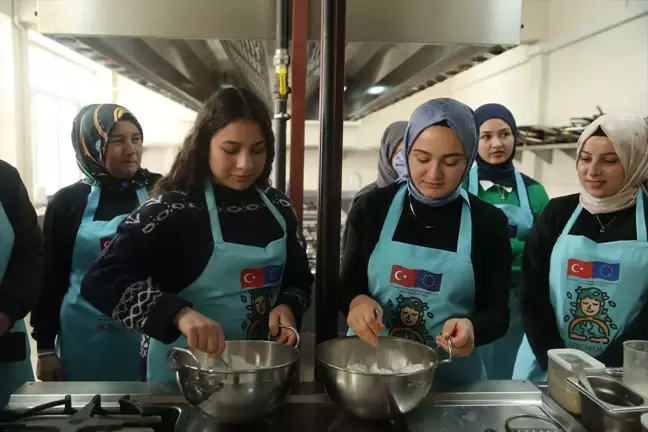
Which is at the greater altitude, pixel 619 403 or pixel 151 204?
pixel 151 204

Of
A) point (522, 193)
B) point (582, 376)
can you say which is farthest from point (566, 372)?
point (522, 193)

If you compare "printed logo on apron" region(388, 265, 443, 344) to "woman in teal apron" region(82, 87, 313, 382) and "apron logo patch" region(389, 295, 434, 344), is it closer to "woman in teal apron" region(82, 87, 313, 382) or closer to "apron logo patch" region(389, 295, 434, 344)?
"apron logo patch" region(389, 295, 434, 344)

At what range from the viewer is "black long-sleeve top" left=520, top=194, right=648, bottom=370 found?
124 centimetres

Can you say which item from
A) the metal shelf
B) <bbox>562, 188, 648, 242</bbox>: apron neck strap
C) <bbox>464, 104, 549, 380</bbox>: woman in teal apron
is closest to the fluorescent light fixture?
<bbox>464, 104, 549, 380</bbox>: woman in teal apron

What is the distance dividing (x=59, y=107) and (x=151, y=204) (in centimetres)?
345

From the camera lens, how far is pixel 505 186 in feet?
5.94

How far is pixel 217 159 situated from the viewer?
0.97 metres

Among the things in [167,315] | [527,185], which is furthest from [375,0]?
[527,185]

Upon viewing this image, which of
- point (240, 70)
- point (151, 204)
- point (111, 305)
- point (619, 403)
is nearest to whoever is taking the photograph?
point (619, 403)

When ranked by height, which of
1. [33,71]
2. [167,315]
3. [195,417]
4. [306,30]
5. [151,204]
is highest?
[33,71]

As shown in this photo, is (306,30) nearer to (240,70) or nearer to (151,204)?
(151,204)

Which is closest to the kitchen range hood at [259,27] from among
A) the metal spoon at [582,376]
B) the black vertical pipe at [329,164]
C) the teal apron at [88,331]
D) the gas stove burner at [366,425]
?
the black vertical pipe at [329,164]

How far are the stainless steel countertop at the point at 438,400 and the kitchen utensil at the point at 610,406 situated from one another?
0.13ft

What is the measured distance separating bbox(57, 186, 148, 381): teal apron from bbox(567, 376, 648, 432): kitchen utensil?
110 centimetres
